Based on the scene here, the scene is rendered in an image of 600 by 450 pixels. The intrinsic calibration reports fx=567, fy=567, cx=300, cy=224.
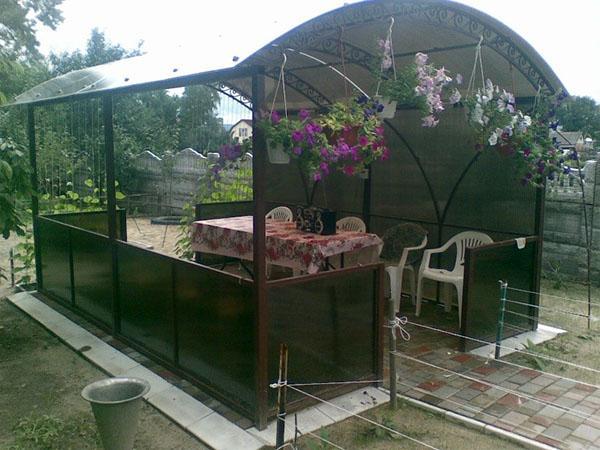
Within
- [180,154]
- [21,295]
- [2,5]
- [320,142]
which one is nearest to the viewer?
[320,142]

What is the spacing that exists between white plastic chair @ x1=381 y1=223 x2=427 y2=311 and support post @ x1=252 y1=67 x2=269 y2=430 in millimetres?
2991

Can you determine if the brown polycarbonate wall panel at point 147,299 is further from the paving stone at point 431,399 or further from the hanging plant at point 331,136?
the paving stone at point 431,399

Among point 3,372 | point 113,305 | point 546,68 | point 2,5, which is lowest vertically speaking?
point 3,372

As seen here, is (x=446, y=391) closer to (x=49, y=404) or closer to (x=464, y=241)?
(x=464, y=241)

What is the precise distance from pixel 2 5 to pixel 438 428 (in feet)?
72.2

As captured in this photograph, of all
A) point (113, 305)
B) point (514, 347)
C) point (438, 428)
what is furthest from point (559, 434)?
point (113, 305)

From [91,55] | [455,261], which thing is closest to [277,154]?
[455,261]

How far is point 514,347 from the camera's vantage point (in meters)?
5.34

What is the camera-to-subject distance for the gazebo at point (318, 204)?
12.7 feet

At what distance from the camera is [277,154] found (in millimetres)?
3793

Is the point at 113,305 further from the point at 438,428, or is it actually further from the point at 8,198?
the point at 438,428

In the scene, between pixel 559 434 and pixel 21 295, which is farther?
pixel 21 295

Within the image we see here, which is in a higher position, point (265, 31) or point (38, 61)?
point (38, 61)

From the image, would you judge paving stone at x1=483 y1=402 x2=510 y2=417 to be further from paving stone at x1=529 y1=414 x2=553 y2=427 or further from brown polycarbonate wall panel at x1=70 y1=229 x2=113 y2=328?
brown polycarbonate wall panel at x1=70 y1=229 x2=113 y2=328
